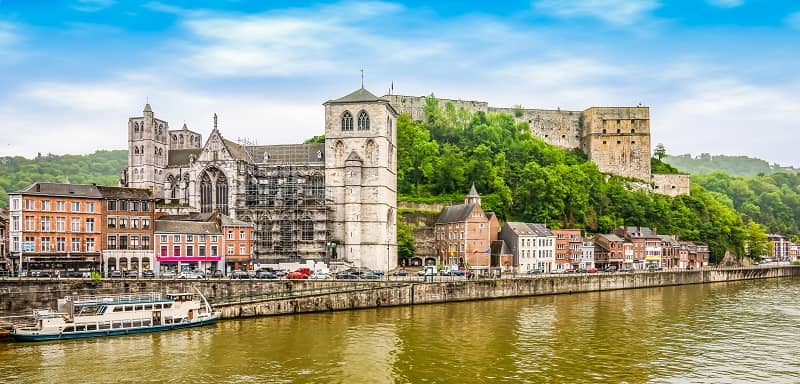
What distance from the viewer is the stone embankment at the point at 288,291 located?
46.4 meters

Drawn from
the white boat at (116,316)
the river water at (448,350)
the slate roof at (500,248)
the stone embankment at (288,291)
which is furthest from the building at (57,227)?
Answer: the slate roof at (500,248)

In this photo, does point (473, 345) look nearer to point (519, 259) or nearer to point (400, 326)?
point (400, 326)

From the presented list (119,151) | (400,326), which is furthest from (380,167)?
(119,151)

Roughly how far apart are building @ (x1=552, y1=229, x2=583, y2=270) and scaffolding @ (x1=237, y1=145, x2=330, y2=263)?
27.1 meters

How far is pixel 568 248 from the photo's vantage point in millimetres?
81875

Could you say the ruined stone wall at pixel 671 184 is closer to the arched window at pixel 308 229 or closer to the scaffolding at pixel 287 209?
the scaffolding at pixel 287 209

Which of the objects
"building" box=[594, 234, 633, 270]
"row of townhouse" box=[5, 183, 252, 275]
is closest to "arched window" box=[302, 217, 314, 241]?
"row of townhouse" box=[5, 183, 252, 275]

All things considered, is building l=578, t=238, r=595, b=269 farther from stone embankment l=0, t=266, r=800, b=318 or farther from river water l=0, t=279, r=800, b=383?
river water l=0, t=279, r=800, b=383

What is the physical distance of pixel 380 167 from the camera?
70688 mm

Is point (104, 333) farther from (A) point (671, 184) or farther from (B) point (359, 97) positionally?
(A) point (671, 184)

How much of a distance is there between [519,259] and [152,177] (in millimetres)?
42895

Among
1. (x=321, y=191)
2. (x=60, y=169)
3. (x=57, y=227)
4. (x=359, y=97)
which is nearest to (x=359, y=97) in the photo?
(x=359, y=97)

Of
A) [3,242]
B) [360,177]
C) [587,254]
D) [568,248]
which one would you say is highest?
[360,177]

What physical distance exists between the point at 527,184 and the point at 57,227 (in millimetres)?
53064
